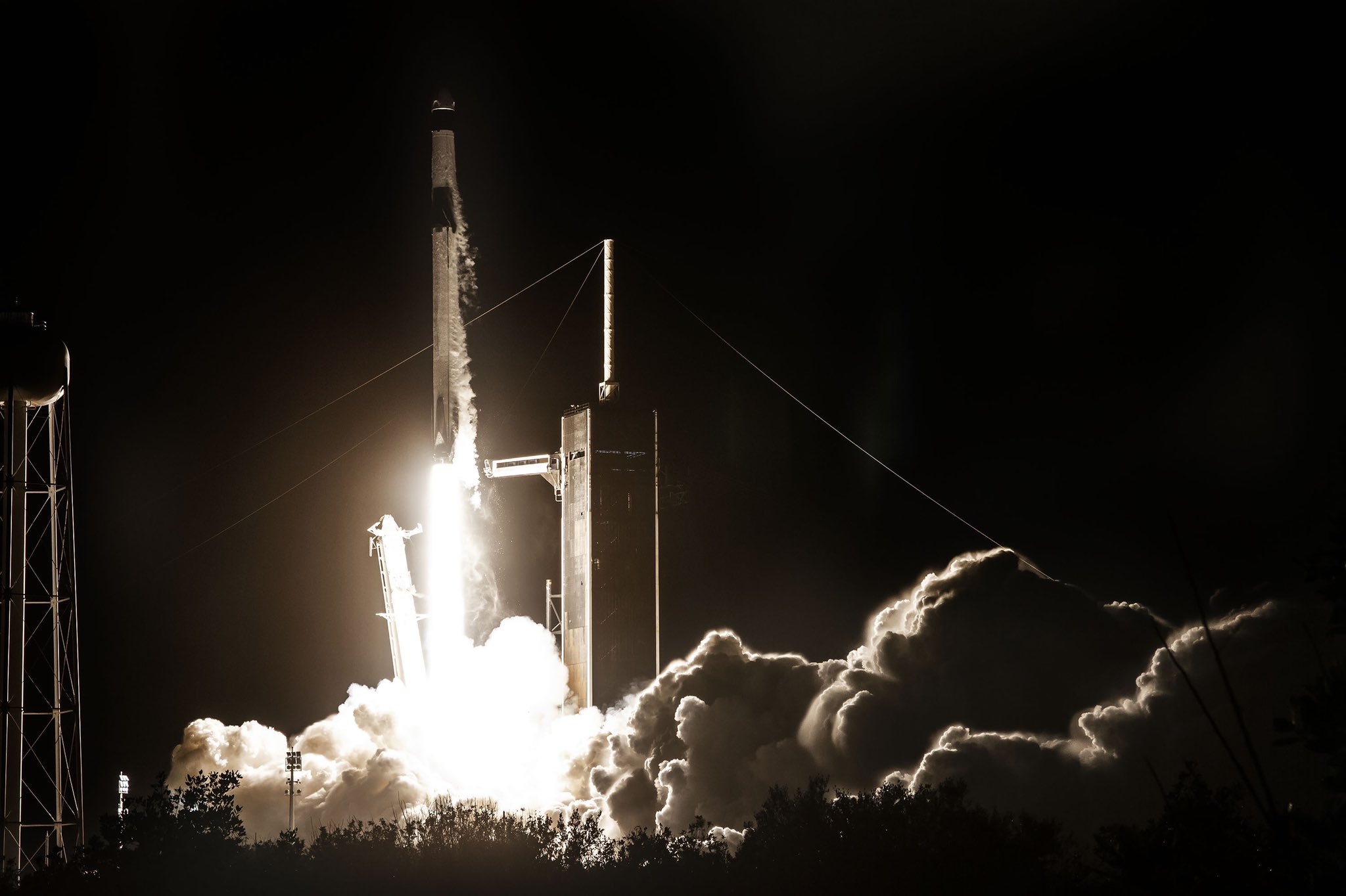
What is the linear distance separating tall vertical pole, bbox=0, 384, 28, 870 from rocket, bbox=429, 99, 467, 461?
26.0m

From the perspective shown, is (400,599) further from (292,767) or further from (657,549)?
(657,549)

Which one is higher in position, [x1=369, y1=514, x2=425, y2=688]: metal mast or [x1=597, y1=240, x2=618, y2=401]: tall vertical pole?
[x1=597, y1=240, x2=618, y2=401]: tall vertical pole

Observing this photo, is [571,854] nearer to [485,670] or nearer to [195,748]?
[485,670]

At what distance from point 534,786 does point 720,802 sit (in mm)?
12195

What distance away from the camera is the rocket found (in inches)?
2926

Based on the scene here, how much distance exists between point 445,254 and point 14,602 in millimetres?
31282

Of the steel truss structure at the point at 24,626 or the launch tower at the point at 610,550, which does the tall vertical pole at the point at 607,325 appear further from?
the steel truss structure at the point at 24,626

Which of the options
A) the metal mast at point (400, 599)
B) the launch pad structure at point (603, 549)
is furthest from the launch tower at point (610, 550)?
the metal mast at point (400, 599)

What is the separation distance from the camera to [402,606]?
69312mm

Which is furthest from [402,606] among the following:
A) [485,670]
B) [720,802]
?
[720,802]

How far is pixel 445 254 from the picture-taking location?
7450 cm

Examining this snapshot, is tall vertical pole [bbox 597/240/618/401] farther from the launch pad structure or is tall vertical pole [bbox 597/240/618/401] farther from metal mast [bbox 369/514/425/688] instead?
metal mast [bbox 369/514/425/688]

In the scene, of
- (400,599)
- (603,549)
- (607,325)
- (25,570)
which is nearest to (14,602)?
(25,570)

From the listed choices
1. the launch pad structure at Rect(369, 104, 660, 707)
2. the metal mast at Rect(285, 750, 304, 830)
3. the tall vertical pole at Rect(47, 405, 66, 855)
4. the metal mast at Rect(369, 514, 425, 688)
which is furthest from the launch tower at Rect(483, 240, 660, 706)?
the tall vertical pole at Rect(47, 405, 66, 855)
